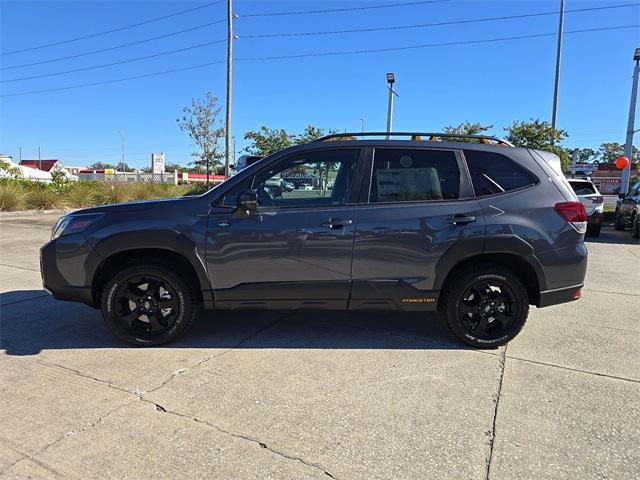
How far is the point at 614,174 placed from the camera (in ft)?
246

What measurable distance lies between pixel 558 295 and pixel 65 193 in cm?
1964

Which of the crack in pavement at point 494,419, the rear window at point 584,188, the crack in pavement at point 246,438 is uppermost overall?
the rear window at point 584,188

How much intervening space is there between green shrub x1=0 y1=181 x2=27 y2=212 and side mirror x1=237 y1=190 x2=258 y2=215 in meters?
15.7

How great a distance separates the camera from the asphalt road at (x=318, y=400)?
2.54 metres

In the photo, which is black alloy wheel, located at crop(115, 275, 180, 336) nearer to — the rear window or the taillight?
the taillight

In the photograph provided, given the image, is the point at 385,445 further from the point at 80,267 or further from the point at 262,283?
the point at 80,267

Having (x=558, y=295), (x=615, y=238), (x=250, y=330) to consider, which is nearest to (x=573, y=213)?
(x=558, y=295)

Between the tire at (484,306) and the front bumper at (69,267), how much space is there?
10.4 ft

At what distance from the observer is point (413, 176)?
13.5ft

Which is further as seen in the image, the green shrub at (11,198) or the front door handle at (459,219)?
the green shrub at (11,198)

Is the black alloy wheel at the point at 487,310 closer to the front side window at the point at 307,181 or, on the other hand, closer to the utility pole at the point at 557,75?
the front side window at the point at 307,181

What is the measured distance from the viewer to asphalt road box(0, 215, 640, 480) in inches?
100.0

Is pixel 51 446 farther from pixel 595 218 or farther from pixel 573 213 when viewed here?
pixel 595 218

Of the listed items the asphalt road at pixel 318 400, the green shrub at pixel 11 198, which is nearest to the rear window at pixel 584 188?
the asphalt road at pixel 318 400
